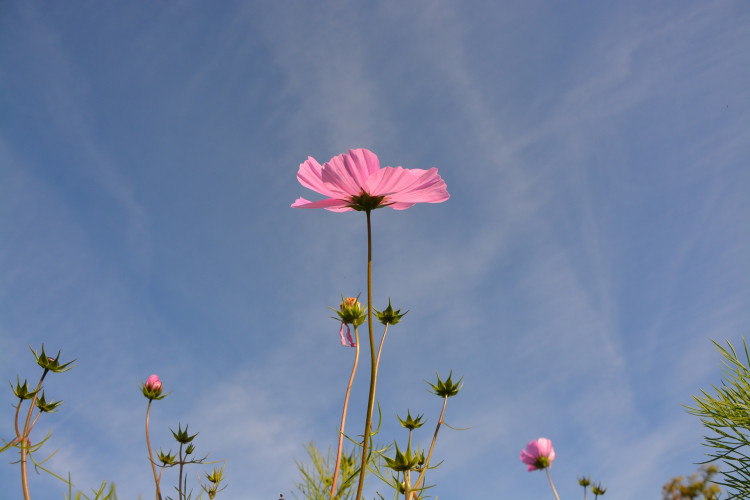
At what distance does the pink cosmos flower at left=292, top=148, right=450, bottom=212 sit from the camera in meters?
0.97

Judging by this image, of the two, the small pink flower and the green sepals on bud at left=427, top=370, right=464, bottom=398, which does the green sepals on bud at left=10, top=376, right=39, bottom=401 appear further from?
the green sepals on bud at left=427, top=370, right=464, bottom=398

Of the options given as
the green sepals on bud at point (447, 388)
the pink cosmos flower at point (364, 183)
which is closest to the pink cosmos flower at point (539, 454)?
the green sepals on bud at point (447, 388)

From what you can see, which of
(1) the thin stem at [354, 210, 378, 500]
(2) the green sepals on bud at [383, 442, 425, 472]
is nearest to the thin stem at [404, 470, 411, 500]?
(2) the green sepals on bud at [383, 442, 425, 472]

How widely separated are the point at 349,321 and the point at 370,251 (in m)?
0.72

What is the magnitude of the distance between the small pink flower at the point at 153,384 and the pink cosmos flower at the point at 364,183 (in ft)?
4.42

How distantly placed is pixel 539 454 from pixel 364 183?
296 centimetres

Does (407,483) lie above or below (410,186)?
below

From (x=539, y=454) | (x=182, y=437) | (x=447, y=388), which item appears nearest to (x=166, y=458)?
(x=182, y=437)

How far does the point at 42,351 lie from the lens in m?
1.51

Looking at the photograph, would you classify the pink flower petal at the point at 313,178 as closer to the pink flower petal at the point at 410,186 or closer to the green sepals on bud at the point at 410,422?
the pink flower petal at the point at 410,186

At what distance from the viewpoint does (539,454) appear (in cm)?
320

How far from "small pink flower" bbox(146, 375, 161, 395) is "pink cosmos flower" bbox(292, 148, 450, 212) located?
135 centimetres

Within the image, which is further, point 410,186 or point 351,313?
A: point 351,313

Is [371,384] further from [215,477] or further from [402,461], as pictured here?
[215,477]
